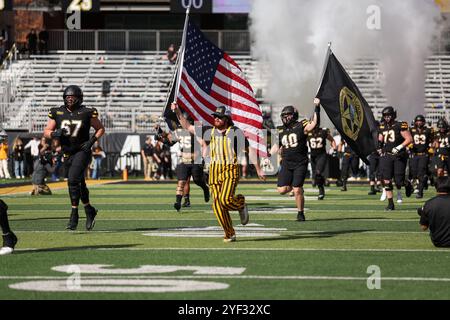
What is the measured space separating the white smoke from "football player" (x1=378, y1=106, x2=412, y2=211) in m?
20.0

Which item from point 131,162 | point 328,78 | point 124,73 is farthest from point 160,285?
point 124,73

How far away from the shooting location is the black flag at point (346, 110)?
1525cm

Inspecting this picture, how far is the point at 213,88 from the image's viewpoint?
19.3 metres

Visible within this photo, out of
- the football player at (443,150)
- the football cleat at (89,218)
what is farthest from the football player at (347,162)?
the football cleat at (89,218)

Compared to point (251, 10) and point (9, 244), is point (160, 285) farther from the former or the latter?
point (251, 10)

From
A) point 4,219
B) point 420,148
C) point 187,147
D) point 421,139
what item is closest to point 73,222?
point 4,219

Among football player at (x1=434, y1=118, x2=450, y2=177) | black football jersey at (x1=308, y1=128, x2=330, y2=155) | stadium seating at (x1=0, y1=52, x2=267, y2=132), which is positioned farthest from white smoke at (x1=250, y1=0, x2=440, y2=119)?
black football jersey at (x1=308, y1=128, x2=330, y2=155)

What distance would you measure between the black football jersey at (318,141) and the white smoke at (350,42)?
14894 millimetres

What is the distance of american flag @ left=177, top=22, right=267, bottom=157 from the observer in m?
18.4

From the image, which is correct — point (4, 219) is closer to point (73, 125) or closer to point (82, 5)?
point (73, 125)

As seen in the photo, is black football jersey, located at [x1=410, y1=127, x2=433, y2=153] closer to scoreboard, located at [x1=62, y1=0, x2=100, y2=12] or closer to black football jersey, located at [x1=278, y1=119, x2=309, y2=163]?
black football jersey, located at [x1=278, y1=119, x2=309, y2=163]

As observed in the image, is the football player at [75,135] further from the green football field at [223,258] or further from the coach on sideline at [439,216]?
the coach on sideline at [439,216]
